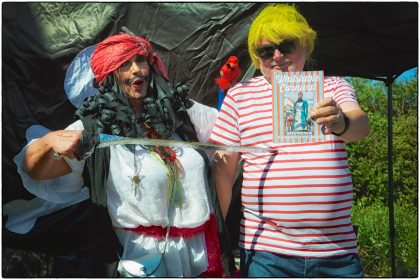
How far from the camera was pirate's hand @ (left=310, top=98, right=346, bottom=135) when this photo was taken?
165cm

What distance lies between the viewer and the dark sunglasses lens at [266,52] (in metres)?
1.87

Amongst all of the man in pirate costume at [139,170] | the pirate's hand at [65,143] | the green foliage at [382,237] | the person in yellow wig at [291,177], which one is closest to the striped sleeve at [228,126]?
the person in yellow wig at [291,177]

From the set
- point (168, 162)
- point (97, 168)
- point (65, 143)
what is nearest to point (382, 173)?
point (168, 162)

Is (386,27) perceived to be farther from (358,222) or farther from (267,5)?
(358,222)

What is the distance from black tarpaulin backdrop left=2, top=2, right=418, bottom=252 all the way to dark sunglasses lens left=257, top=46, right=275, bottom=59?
320 mm

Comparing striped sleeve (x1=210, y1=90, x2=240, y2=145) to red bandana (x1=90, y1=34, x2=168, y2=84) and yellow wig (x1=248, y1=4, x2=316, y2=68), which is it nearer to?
yellow wig (x1=248, y1=4, x2=316, y2=68)

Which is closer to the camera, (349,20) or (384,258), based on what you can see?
(349,20)

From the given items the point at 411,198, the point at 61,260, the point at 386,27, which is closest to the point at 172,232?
the point at 61,260

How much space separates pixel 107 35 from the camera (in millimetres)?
2223

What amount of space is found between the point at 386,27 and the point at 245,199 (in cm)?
117

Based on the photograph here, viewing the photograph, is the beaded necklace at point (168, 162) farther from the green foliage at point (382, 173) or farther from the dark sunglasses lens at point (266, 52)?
the green foliage at point (382, 173)

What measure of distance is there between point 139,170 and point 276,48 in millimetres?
722

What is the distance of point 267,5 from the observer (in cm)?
219

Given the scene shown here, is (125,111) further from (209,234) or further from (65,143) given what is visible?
(209,234)
